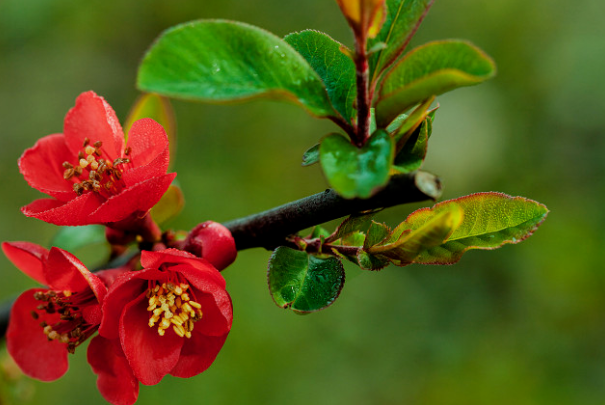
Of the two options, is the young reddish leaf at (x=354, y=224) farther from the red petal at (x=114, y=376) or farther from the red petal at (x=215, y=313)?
the red petal at (x=114, y=376)

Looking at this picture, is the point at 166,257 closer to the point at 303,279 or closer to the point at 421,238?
the point at 303,279

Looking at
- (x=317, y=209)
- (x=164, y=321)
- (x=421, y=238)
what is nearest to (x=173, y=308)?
(x=164, y=321)

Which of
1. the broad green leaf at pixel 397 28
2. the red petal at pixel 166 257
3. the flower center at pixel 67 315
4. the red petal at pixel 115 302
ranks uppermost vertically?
the broad green leaf at pixel 397 28

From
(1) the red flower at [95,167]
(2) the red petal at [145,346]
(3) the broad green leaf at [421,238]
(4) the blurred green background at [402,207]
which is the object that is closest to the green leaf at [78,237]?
(1) the red flower at [95,167]

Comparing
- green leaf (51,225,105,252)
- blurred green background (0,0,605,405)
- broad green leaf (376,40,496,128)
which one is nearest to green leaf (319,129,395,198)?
broad green leaf (376,40,496,128)

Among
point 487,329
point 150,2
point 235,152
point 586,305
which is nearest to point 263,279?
point 235,152

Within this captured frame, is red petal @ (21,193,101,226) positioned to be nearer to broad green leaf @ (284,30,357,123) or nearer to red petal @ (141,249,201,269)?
red petal @ (141,249,201,269)
